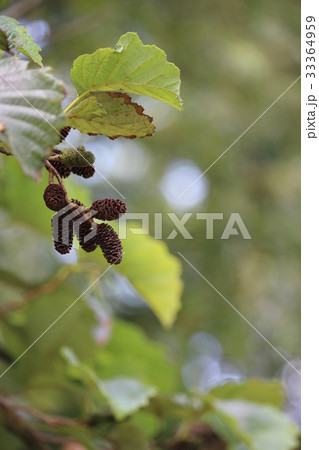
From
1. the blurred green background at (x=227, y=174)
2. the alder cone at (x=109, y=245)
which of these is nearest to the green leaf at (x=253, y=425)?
the alder cone at (x=109, y=245)

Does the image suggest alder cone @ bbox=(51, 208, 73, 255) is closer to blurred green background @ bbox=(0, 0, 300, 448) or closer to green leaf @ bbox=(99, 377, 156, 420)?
green leaf @ bbox=(99, 377, 156, 420)

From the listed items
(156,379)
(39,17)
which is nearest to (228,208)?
(39,17)

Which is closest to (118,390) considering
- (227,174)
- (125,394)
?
(125,394)

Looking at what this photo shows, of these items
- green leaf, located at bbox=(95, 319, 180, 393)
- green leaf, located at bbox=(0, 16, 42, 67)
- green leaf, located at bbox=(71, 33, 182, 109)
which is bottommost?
green leaf, located at bbox=(95, 319, 180, 393)

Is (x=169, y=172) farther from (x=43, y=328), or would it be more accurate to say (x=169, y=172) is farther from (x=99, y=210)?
(x=99, y=210)

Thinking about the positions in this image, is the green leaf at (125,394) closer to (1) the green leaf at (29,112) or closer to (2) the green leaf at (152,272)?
(2) the green leaf at (152,272)

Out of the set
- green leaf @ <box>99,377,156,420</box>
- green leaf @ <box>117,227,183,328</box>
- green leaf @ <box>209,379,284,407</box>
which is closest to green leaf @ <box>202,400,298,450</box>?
green leaf @ <box>209,379,284,407</box>

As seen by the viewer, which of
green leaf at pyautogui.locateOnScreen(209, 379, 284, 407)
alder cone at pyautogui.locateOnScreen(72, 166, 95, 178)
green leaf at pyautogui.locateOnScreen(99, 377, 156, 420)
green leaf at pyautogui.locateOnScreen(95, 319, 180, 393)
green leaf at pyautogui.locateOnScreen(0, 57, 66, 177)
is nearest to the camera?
green leaf at pyautogui.locateOnScreen(0, 57, 66, 177)
